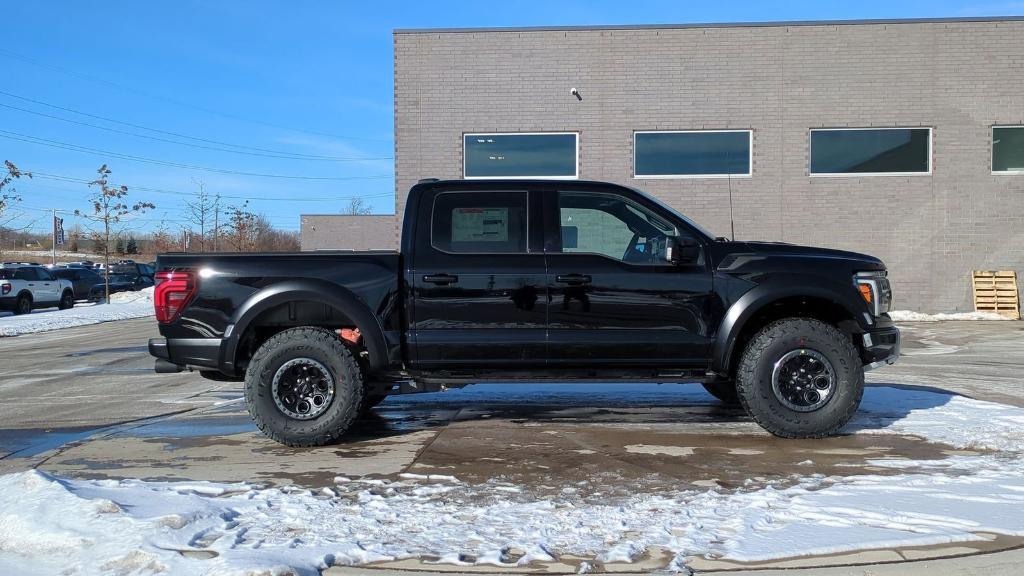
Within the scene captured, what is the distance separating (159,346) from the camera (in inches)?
230

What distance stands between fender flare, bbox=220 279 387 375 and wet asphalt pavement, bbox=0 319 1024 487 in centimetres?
80

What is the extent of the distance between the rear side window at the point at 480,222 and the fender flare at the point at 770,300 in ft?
5.28

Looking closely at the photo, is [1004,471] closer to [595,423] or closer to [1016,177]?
[595,423]

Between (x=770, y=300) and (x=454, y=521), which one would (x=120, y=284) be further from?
(x=454, y=521)

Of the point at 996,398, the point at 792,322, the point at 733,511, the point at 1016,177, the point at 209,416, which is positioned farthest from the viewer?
the point at 1016,177

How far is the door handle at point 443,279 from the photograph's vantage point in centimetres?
570

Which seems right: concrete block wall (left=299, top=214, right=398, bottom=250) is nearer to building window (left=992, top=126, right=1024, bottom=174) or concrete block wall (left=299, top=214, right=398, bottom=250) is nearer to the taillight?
building window (left=992, top=126, right=1024, bottom=174)

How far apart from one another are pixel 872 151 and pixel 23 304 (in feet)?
91.6

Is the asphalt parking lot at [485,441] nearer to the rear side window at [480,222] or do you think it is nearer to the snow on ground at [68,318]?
the rear side window at [480,222]

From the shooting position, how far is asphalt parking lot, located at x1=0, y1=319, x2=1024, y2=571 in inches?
198

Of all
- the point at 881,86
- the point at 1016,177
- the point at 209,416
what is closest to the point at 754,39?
the point at 881,86

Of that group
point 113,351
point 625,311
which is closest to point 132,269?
point 113,351

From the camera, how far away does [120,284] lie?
40844 millimetres

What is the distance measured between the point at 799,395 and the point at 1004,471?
1.36 meters
